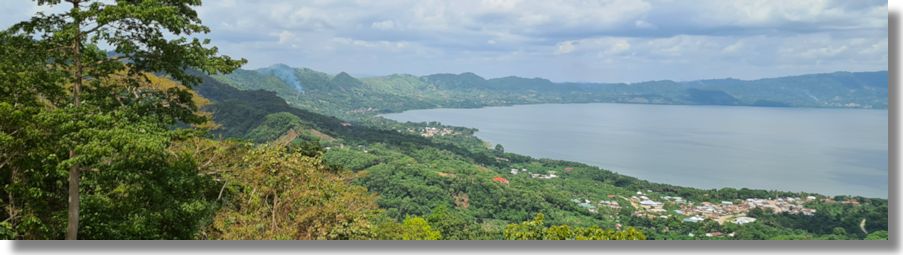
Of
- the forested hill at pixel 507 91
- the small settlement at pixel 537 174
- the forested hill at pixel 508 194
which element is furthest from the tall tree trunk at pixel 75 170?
the forested hill at pixel 507 91

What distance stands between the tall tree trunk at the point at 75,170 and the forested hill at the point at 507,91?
152ft

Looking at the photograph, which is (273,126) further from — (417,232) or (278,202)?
(278,202)

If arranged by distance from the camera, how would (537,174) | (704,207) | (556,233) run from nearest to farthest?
(556,233) < (704,207) < (537,174)

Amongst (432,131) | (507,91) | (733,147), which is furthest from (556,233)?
(507,91)

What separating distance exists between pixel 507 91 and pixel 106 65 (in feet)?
414

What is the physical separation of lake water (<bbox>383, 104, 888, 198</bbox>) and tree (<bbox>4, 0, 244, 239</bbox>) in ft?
44.4

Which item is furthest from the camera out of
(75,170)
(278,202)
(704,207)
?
(704,207)

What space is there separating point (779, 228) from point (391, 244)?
61.0 feet

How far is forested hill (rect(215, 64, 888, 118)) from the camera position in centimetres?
6038

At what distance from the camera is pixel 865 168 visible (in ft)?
84.1

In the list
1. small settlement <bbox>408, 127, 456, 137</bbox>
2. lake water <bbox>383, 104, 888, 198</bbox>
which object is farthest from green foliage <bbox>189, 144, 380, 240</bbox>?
small settlement <bbox>408, 127, 456, 137</bbox>

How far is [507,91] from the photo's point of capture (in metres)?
129

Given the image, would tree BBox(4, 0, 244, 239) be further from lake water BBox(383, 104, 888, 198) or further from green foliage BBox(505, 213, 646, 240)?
lake water BBox(383, 104, 888, 198)

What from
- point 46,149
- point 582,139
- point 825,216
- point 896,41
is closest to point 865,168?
point 825,216
